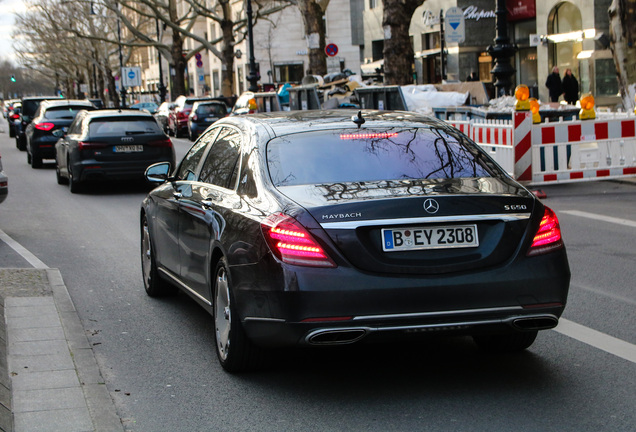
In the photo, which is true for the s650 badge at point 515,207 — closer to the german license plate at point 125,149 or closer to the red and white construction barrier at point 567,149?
the red and white construction barrier at point 567,149

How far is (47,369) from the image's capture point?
571cm

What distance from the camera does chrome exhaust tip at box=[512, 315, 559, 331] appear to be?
17.0ft

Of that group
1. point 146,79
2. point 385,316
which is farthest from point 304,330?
point 146,79

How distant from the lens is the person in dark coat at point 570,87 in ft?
103

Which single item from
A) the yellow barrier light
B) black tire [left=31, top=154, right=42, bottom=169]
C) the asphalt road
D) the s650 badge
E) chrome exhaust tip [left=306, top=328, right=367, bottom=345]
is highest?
the yellow barrier light

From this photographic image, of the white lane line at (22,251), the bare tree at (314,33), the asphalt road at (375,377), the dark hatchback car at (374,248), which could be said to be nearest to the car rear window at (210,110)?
the bare tree at (314,33)

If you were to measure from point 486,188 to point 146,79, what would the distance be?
5129 inches

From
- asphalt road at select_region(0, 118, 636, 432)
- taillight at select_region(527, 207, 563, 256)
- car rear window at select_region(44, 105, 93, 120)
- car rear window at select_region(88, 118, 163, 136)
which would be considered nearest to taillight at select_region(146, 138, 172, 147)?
car rear window at select_region(88, 118, 163, 136)

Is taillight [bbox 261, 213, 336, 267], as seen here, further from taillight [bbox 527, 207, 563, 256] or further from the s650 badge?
taillight [bbox 527, 207, 563, 256]

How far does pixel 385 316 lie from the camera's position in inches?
195

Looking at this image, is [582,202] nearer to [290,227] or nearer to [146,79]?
[290,227]

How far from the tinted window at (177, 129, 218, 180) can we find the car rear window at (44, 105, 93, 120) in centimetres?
1881

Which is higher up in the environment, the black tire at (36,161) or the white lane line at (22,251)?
the black tire at (36,161)

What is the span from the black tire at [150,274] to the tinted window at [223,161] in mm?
1469
